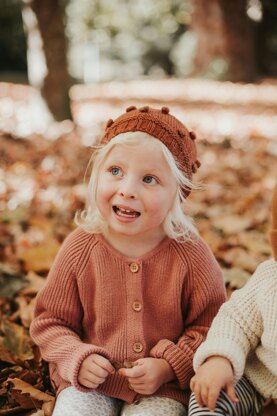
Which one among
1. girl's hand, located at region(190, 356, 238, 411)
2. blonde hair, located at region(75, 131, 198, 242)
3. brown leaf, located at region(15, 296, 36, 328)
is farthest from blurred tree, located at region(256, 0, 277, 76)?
girl's hand, located at region(190, 356, 238, 411)

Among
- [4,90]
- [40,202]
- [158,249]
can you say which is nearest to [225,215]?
[40,202]

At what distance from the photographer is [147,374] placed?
1.93 metres

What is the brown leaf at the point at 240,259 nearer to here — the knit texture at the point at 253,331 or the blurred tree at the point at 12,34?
the knit texture at the point at 253,331

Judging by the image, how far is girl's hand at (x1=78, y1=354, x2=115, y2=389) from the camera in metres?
1.93

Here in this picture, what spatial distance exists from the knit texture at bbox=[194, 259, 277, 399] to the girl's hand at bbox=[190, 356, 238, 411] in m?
0.03

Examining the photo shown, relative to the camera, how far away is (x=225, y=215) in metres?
4.41

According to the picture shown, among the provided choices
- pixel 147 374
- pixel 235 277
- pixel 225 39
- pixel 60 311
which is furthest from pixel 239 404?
pixel 225 39

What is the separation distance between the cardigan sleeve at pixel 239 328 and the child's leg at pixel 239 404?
0.09 m

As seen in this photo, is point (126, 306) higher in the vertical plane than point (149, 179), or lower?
lower

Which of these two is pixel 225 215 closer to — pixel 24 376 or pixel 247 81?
pixel 24 376

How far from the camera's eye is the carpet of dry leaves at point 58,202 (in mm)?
2570

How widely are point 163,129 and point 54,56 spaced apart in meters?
5.69

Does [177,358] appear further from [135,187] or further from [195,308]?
[135,187]

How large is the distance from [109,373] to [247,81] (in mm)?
15687
